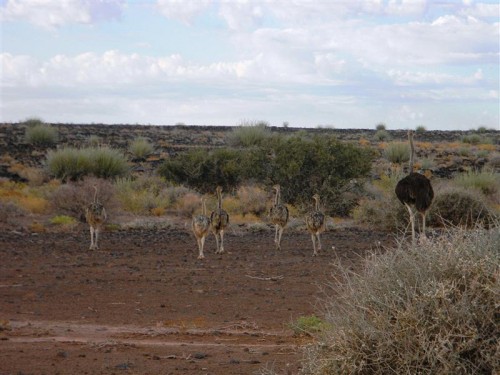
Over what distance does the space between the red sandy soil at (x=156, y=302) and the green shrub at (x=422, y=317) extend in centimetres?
115

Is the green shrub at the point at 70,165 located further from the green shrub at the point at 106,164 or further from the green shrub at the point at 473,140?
the green shrub at the point at 473,140

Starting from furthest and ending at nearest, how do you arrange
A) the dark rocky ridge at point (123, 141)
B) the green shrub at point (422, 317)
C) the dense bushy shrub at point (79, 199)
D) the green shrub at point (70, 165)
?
1. the dark rocky ridge at point (123, 141)
2. the green shrub at point (70, 165)
3. the dense bushy shrub at point (79, 199)
4. the green shrub at point (422, 317)

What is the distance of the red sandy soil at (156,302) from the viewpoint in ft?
31.4

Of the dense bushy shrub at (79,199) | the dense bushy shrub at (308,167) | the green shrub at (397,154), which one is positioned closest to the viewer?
the dense bushy shrub at (79,199)

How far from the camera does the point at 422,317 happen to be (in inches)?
265

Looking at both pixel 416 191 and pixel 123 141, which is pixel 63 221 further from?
pixel 123 141

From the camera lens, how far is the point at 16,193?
30.2 meters

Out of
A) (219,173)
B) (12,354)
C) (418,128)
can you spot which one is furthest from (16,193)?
(418,128)

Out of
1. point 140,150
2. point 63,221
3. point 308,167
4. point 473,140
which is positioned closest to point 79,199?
point 63,221

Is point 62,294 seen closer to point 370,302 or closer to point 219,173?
point 370,302

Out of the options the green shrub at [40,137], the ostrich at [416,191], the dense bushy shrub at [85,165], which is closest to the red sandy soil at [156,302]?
the ostrich at [416,191]

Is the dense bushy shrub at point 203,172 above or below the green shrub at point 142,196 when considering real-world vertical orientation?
above

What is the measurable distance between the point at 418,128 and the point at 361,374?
8004 cm

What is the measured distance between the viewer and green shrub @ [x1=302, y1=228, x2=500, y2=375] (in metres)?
6.66
